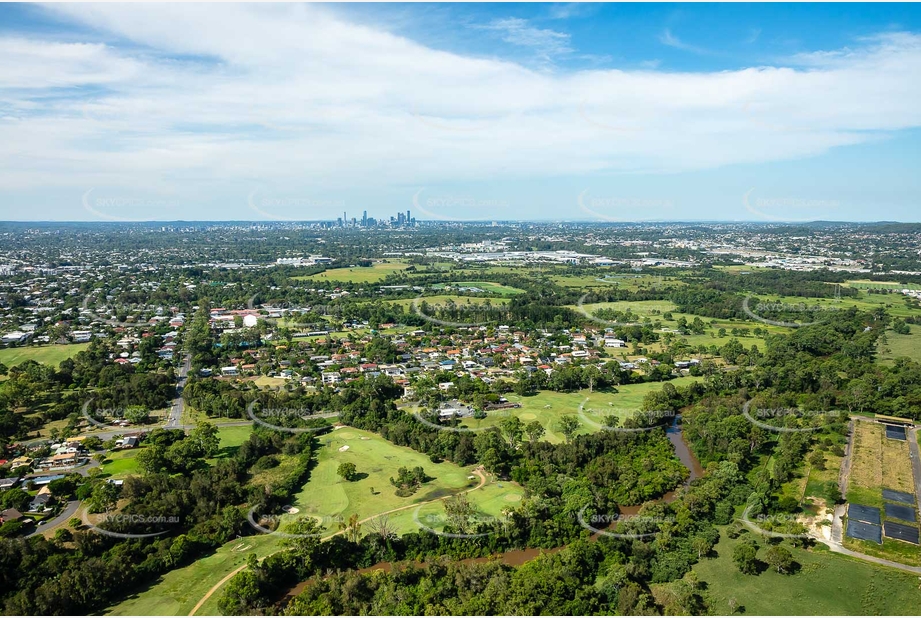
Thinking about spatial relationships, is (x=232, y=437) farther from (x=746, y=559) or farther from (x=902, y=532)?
(x=902, y=532)

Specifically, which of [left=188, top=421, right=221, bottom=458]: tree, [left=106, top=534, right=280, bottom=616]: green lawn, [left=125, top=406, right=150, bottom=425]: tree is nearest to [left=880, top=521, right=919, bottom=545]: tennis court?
[left=106, top=534, right=280, bottom=616]: green lawn

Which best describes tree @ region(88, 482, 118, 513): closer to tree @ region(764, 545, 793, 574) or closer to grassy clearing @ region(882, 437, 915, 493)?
tree @ region(764, 545, 793, 574)

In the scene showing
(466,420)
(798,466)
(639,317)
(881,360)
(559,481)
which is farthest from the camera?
(639,317)

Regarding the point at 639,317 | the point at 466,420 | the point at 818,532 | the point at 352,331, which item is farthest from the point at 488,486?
the point at 639,317

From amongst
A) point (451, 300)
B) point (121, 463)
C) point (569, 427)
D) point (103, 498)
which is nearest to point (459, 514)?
point (569, 427)

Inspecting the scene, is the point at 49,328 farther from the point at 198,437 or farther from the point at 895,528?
the point at 895,528
